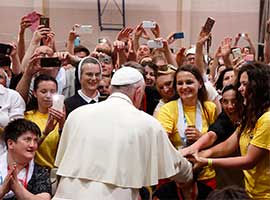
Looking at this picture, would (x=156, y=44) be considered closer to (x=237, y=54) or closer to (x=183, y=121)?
(x=237, y=54)

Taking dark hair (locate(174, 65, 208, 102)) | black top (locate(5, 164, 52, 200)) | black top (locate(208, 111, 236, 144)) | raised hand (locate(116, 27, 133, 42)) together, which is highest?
raised hand (locate(116, 27, 133, 42))

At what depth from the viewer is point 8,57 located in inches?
155

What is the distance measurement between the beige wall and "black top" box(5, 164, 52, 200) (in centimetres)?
453

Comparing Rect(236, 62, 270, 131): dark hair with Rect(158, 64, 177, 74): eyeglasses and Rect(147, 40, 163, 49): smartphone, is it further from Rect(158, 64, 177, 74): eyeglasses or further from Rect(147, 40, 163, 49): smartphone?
Rect(147, 40, 163, 49): smartphone

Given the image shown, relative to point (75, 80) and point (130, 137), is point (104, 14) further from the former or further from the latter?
point (130, 137)

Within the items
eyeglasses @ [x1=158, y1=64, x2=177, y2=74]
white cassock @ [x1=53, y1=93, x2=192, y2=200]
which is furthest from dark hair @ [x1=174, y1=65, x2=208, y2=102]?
white cassock @ [x1=53, y1=93, x2=192, y2=200]

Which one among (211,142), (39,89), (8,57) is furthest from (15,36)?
(211,142)

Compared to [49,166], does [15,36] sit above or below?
above

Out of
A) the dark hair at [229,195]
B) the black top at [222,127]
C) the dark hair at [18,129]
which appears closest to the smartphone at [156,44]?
the black top at [222,127]

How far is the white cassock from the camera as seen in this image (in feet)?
8.11

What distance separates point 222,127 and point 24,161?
1130mm

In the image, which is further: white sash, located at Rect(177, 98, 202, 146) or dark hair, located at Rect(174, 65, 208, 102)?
dark hair, located at Rect(174, 65, 208, 102)

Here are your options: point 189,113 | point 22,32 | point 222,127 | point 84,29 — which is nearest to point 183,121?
point 189,113

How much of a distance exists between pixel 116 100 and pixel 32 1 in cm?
600
